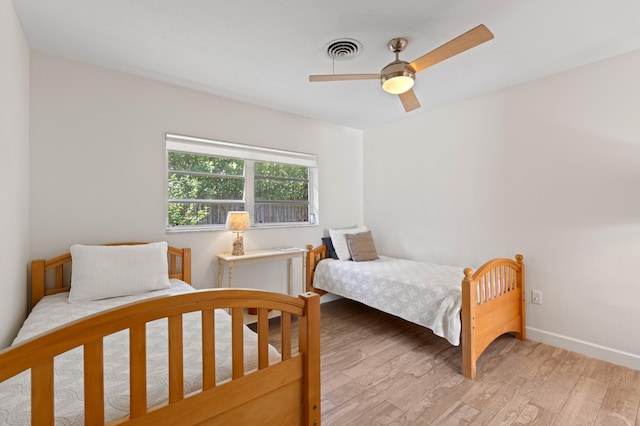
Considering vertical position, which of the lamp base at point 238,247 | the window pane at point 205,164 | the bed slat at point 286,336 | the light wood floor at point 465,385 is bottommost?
the light wood floor at point 465,385

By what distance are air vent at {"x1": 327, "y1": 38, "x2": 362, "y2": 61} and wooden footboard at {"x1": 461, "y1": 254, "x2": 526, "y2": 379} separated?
1788 millimetres

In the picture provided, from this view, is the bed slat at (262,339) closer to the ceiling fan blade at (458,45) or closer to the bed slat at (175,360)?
the bed slat at (175,360)

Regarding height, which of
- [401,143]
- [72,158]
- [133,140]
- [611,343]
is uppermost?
[401,143]

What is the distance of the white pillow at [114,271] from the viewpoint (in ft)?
6.49

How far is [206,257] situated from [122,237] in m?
→ 0.73

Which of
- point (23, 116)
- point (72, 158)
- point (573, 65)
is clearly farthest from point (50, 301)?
point (573, 65)

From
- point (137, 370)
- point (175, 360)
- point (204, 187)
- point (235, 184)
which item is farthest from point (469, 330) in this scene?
point (204, 187)

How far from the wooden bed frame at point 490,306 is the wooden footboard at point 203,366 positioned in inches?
53.5

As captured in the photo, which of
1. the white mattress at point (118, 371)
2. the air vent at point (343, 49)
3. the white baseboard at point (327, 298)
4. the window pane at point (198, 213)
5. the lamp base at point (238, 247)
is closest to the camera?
the white mattress at point (118, 371)

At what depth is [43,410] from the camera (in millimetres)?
766

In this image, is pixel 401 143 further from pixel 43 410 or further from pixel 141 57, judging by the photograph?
pixel 43 410

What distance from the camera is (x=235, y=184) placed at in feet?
10.5

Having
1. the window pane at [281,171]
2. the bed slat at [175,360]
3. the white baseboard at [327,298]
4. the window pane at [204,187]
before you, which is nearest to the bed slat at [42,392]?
the bed slat at [175,360]

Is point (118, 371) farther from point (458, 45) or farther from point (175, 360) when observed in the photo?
point (458, 45)
